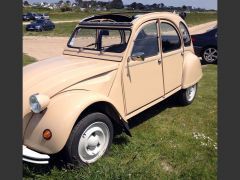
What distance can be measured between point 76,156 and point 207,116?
10.7 feet

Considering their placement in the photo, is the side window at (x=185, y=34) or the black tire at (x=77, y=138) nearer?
the black tire at (x=77, y=138)

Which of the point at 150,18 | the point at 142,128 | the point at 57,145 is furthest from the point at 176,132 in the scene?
the point at 57,145

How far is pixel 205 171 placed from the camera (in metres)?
4.20

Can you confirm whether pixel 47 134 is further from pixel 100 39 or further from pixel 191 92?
pixel 191 92

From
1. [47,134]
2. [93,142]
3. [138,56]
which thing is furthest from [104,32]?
[47,134]

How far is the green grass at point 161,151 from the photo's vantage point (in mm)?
4016

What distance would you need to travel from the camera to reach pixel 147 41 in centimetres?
540

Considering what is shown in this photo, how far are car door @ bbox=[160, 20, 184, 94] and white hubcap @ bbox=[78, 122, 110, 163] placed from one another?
74.8 inches

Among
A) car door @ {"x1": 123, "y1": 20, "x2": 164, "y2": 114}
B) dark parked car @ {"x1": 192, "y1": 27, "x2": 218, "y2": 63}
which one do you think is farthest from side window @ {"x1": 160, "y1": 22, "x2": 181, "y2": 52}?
dark parked car @ {"x1": 192, "y1": 27, "x2": 218, "y2": 63}

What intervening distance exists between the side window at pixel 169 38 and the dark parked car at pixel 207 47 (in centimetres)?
576

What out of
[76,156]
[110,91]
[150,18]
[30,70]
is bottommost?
[76,156]

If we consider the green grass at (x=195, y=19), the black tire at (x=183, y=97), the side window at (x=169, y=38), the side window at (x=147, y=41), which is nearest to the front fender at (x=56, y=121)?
the side window at (x=147, y=41)

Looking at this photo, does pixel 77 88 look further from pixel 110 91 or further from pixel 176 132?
pixel 176 132

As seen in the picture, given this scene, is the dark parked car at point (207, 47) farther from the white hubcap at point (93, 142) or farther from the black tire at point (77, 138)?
the black tire at point (77, 138)
